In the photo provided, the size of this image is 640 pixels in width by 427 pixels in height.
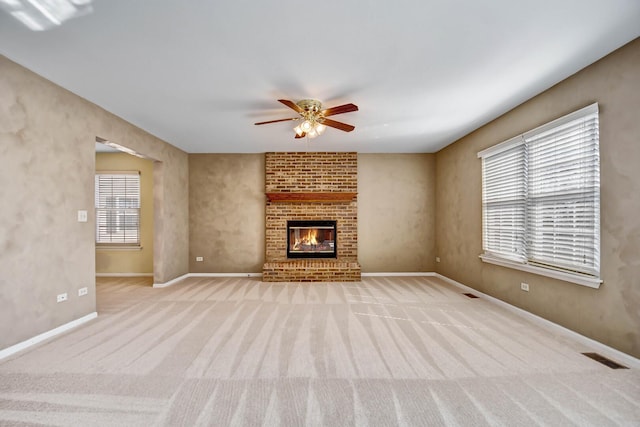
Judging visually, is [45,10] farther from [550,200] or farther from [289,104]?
[550,200]

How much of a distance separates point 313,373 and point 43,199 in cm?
311

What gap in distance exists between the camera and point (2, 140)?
2.39 metres

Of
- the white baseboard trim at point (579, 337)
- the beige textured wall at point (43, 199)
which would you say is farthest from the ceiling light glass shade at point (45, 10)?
the white baseboard trim at point (579, 337)

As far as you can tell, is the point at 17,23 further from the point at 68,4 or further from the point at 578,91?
the point at 578,91

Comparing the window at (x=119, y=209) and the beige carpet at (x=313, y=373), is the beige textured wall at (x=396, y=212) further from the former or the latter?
the window at (x=119, y=209)

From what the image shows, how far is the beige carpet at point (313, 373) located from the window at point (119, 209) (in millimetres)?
2765

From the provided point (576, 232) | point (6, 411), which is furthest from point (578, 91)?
point (6, 411)

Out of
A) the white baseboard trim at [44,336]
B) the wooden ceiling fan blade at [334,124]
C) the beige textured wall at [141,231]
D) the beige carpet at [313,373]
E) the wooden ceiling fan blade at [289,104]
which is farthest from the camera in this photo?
the beige textured wall at [141,231]

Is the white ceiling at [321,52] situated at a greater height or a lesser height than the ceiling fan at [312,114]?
greater

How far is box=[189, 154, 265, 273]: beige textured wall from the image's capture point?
578 centimetres

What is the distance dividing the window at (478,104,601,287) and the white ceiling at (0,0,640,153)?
560mm

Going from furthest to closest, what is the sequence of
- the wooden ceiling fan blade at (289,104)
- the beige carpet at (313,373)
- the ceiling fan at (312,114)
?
the ceiling fan at (312,114) < the wooden ceiling fan blade at (289,104) < the beige carpet at (313,373)

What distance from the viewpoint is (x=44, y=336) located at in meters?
2.71

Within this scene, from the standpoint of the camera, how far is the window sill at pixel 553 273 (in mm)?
2490
